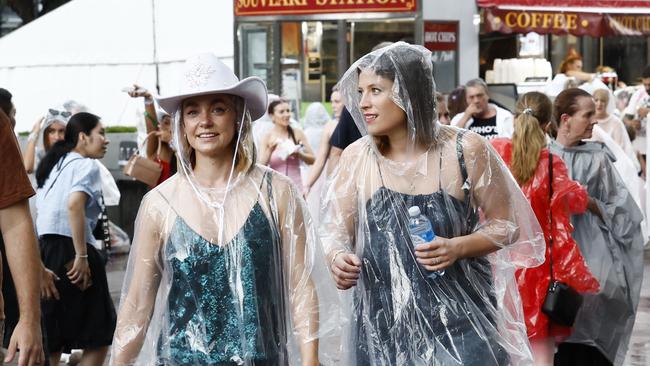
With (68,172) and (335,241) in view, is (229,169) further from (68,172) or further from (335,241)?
(68,172)

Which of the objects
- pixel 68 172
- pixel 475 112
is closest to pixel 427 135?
pixel 68 172

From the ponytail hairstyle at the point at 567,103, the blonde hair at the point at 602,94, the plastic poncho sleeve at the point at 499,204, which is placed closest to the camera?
the plastic poncho sleeve at the point at 499,204

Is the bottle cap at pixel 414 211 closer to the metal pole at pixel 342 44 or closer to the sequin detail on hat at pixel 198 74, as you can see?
the sequin detail on hat at pixel 198 74

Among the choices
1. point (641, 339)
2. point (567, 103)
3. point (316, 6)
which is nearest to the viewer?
point (567, 103)

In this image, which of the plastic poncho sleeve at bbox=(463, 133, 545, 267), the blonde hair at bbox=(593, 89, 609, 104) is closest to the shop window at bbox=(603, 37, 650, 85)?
the blonde hair at bbox=(593, 89, 609, 104)

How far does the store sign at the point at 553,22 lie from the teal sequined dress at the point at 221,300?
15530 mm

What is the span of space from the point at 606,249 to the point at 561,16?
1298 cm

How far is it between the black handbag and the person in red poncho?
0.03 meters

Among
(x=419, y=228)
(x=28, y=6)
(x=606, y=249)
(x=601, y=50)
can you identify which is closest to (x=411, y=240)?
(x=419, y=228)

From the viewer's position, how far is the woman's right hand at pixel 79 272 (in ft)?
25.0

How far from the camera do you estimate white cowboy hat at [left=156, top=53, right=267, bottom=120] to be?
4.21m

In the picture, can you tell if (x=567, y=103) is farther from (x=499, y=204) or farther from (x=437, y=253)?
(x=437, y=253)

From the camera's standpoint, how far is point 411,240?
15.0ft

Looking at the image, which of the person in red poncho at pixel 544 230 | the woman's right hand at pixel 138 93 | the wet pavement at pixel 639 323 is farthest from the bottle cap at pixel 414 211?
the woman's right hand at pixel 138 93
